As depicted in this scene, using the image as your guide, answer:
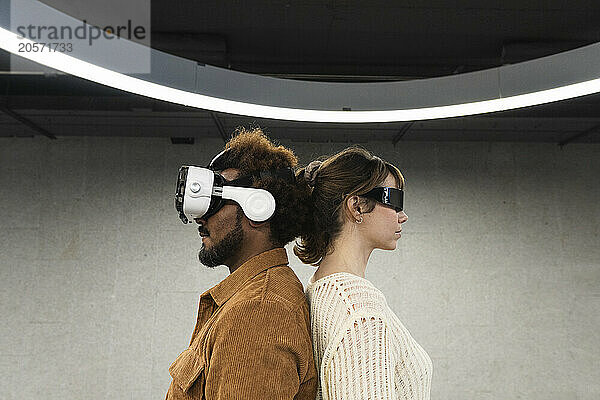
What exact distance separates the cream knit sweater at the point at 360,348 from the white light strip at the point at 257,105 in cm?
148

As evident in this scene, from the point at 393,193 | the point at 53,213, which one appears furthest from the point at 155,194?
the point at 393,193

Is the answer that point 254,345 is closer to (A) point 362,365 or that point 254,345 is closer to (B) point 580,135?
(A) point 362,365

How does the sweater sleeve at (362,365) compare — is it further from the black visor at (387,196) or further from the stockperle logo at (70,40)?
the stockperle logo at (70,40)

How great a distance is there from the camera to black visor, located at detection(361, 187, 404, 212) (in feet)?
4.88

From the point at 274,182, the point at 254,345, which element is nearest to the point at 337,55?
the point at 274,182

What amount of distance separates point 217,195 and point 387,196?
0.43 meters

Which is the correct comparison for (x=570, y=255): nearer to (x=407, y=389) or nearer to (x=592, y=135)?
(x=592, y=135)

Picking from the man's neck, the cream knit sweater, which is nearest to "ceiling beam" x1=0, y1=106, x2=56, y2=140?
the man's neck

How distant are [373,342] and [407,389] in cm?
18

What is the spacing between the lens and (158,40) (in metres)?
4.04

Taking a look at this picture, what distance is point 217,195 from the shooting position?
1352 mm

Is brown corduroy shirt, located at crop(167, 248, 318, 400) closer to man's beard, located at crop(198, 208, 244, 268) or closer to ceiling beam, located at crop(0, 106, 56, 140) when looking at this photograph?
man's beard, located at crop(198, 208, 244, 268)

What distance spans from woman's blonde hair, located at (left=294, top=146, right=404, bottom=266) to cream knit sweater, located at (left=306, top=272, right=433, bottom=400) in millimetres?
133

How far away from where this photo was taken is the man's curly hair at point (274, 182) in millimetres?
1398
